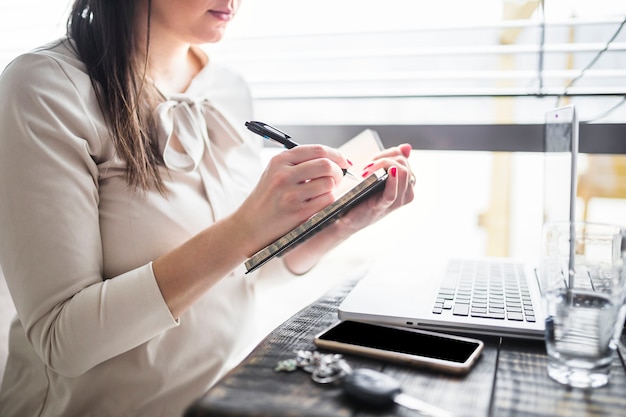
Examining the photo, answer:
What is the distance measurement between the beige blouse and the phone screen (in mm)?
230

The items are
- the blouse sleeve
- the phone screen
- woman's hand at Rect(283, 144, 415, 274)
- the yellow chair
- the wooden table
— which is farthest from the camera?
the yellow chair

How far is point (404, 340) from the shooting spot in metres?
0.62

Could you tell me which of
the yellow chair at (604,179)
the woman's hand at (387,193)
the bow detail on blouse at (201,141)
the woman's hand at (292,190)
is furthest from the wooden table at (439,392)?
the yellow chair at (604,179)

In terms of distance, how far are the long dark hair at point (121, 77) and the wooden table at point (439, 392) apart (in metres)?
0.37

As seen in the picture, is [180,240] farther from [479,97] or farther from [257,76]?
[479,97]

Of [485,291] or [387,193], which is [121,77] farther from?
[485,291]

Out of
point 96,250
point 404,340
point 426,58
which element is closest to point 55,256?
point 96,250

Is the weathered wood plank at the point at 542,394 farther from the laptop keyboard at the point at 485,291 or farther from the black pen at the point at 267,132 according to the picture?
the black pen at the point at 267,132

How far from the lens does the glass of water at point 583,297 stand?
52cm

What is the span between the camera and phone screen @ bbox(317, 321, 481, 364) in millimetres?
589

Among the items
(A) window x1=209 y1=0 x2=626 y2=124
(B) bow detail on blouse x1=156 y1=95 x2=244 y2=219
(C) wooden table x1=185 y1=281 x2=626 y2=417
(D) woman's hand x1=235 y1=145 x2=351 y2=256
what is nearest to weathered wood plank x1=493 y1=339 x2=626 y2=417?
(C) wooden table x1=185 y1=281 x2=626 y2=417

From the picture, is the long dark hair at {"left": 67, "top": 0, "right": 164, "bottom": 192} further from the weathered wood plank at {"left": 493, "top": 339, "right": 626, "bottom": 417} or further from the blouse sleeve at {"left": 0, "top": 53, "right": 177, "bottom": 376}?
the weathered wood plank at {"left": 493, "top": 339, "right": 626, "bottom": 417}

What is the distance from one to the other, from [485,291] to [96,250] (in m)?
0.55

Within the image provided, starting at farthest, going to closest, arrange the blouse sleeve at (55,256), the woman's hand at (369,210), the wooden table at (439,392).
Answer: the woman's hand at (369,210), the blouse sleeve at (55,256), the wooden table at (439,392)
